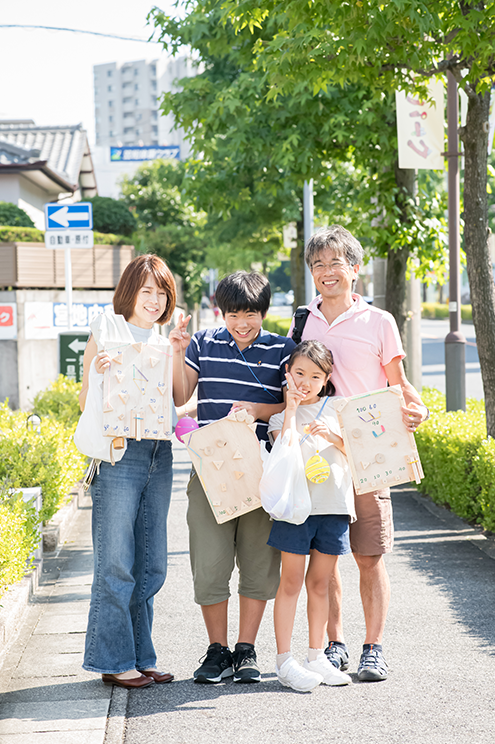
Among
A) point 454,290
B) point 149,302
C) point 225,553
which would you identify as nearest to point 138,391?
point 149,302

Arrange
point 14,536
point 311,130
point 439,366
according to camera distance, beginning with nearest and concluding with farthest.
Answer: point 14,536
point 311,130
point 439,366

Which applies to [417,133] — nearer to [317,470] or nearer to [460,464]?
[460,464]

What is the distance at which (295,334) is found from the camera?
380 cm

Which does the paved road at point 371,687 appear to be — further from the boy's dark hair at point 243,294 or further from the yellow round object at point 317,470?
the boy's dark hair at point 243,294

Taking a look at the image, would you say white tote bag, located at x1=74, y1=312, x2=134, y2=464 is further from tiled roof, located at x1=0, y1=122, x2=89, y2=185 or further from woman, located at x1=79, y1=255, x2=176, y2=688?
tiled roof, located at x1=0, y1=122, x2=89, y2=185

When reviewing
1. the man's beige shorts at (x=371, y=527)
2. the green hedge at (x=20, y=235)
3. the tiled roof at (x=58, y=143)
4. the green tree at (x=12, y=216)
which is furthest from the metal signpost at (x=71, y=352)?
the tiled roof at (x=58, y=143)

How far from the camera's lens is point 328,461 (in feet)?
11.6

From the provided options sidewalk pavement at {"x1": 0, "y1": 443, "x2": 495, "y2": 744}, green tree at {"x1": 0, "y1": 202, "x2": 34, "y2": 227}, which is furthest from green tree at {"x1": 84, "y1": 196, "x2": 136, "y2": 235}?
sidewalk pavement at {"x1": 0, "y1": 443, "x2": 495, "y2": 744}

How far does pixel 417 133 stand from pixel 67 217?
4.36 meters

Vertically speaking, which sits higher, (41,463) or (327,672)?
(41,463)

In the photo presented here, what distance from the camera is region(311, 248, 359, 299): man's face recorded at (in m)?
3.57

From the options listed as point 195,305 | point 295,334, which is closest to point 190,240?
point 195,305

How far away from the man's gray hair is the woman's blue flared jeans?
3.61 ft

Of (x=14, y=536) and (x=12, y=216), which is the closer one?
(x=14, y=536)
